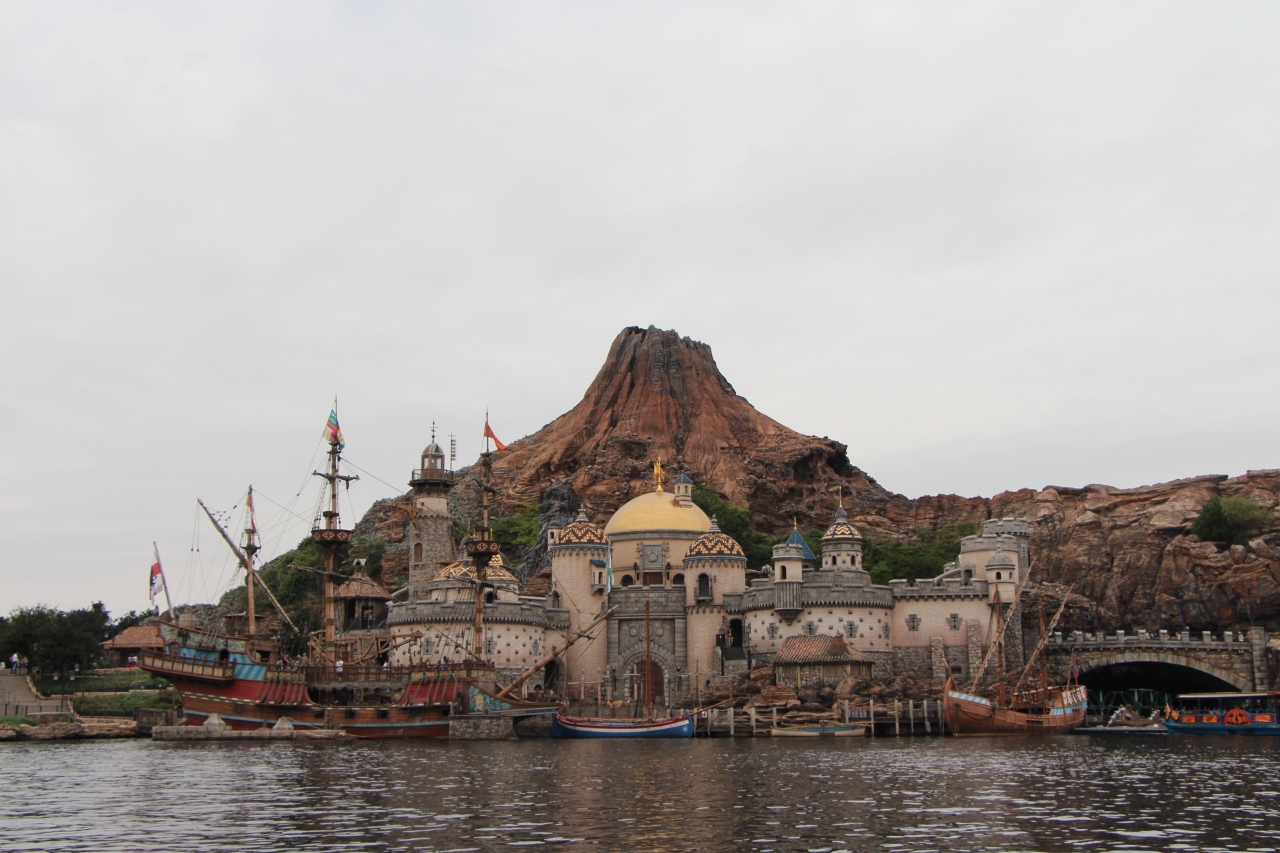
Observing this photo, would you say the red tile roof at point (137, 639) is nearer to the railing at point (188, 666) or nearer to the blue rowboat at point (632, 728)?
the railing at point (188, 666)

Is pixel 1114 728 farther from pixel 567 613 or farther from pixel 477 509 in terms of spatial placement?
pixel 477 509

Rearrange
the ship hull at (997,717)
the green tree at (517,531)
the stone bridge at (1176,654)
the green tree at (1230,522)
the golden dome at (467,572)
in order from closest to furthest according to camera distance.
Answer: the ship hull at (997,717), the stone bridge at (1176,654), the golden dome at (467,572), the green tree at (1230,522), the green tree at (517,531)

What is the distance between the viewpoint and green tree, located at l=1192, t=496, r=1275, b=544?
103250mm

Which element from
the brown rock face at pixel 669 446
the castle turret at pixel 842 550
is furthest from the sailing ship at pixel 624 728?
the brown rock face at pixel 669 446

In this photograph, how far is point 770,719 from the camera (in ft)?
255

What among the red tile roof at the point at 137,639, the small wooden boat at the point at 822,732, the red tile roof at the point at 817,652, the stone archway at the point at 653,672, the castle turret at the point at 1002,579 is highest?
the castle turret at the point at 1002,579

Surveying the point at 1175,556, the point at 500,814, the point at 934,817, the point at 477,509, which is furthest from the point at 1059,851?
the point at 477,509

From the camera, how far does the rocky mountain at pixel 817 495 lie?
99.0 m

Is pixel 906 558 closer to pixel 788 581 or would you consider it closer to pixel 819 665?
pixel 788 581

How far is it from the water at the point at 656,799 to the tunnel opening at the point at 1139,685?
27.3 metres

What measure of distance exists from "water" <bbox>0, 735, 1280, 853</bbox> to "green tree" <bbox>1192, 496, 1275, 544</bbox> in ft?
142

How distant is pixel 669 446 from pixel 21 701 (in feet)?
282

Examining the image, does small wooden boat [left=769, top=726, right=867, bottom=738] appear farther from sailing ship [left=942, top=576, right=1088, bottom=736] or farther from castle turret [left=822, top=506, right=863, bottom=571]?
castle turret [left=822, top=506, right=863, bottom=571]

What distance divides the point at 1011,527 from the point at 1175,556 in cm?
1708
